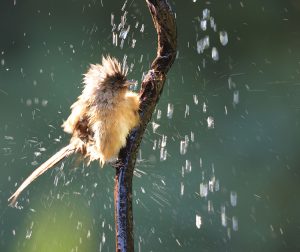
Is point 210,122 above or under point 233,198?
above

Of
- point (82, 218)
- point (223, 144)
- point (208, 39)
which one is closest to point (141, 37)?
point (208, 39)

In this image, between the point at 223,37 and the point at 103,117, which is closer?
the point at 103,117

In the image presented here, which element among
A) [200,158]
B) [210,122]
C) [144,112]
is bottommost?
[200,158]

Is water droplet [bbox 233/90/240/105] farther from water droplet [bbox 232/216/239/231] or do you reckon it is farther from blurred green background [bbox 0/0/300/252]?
water droplet [bbox 232/216/239/231]

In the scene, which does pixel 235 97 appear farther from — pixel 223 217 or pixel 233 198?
pixel 223 217

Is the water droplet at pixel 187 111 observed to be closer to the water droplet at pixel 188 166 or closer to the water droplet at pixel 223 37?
the water droplet at pixel 188 166

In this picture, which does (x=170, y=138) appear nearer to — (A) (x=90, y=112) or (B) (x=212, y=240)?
(B) (x=212, y=240)

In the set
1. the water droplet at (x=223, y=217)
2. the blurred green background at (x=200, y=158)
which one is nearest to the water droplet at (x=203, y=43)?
the blurred green background at (x=200, y=158)

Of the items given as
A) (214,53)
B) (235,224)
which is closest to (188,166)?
(235,224)
